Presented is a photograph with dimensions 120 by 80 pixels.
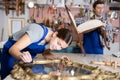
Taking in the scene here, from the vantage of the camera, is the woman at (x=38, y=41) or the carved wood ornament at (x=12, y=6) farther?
the carved wood ornament at (x=12, y=6)

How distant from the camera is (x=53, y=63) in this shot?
161cm

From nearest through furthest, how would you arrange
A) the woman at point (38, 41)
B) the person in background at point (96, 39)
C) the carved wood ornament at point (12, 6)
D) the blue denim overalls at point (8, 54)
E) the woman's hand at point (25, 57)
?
the woman's hand at point (25, 57), the woman at point (38, 41), the blue denim overalls at point (8, 54), the person in background at point (96, 39), the carved wood ornament at point (12, 6)

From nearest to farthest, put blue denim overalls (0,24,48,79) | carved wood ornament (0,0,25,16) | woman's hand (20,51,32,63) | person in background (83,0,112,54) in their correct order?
woman's hand (20,51,32,63)
blue denim overalls (0,24,48,79)
person in background (83,0,112,54)
carved wood ornament (0,0,25,16)

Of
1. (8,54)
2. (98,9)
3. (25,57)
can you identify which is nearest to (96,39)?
(98,9)

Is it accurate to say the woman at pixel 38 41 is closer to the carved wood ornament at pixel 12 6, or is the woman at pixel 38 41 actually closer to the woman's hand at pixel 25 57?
the woman's hand at pixel 25 57

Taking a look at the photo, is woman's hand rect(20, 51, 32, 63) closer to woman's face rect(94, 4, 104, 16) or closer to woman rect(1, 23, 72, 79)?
woman rect(1, 23, 72, 79)

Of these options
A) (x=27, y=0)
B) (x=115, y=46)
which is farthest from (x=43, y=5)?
(x=115, y=46)

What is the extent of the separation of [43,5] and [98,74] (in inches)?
113

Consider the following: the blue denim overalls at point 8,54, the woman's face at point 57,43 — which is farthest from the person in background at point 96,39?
the woman's face at point 57,43

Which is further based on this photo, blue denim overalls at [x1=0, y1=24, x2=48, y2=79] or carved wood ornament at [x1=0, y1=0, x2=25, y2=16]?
carved wood ornament at [x1=0, y1=0, x2=25, y2=16]

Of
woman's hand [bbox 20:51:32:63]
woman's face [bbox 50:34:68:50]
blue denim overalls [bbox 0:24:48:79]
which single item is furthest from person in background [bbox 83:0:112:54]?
woman's hand [bbox 20:51:32:63]

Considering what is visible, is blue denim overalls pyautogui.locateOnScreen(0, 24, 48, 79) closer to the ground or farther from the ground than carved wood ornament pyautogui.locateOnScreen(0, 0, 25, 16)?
closer to the ground

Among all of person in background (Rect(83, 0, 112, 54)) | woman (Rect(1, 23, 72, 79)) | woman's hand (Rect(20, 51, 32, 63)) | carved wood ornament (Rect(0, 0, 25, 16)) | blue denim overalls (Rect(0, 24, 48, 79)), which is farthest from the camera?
carved wood ornament (Rect(0, 0, 25, 16))

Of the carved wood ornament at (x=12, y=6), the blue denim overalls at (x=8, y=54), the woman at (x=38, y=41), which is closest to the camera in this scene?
the woman at (x=38, y=41)
